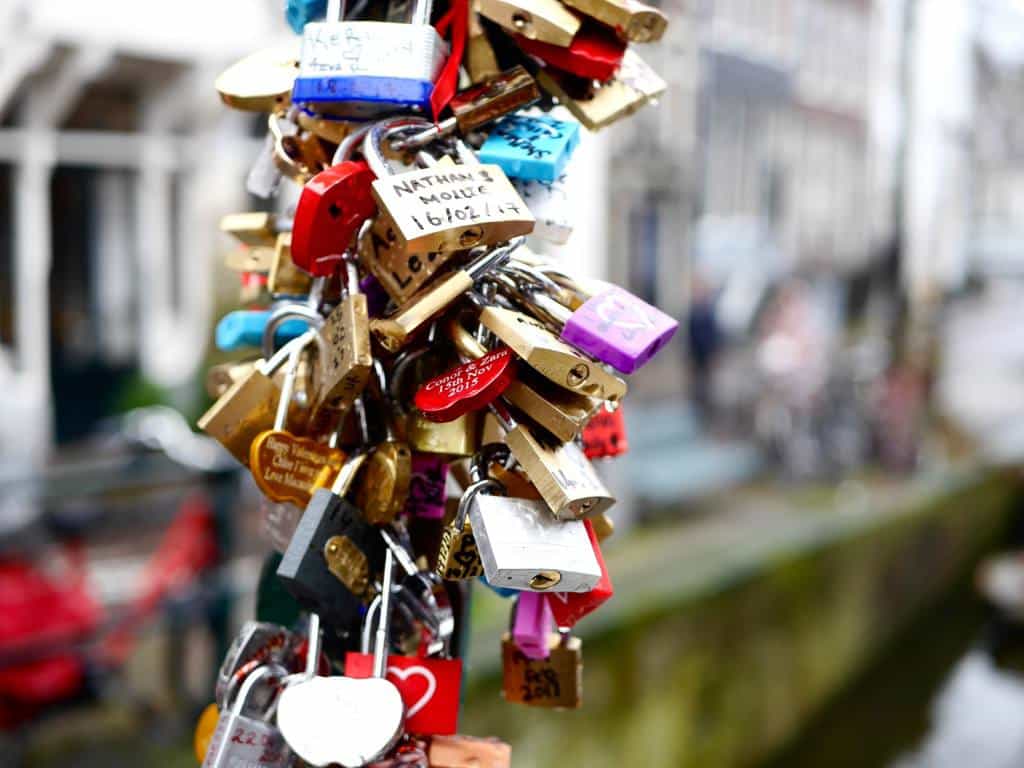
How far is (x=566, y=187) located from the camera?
2.14 feet

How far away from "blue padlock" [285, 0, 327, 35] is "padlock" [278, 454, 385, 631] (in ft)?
0.94

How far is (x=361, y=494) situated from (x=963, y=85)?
13.0 meters

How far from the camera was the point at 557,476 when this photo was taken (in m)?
0.52

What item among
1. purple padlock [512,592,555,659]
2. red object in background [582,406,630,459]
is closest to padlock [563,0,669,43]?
red object in background [582,406,630,459]

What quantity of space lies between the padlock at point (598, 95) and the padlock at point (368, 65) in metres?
0.09

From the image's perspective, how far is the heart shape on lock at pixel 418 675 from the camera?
580 mm

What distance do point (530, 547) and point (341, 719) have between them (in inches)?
4.8

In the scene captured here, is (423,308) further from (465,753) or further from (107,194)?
(107,194)

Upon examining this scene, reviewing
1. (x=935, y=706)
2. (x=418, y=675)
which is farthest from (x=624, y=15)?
(x=935, y=706)

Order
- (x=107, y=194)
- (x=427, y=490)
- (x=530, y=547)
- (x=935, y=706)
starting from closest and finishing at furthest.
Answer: (x=530, y=547), (x=427, y=490), (x=107, y=194), (x=935, y=706)

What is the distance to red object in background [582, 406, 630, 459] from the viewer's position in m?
0.66

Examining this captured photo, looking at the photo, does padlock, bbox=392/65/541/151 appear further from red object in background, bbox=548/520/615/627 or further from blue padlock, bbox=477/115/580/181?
red object in background, bbox=548/520/615/627

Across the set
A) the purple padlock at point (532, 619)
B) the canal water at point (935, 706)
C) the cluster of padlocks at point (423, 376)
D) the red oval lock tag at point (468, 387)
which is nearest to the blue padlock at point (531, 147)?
the cluster of padlocks at point (423, 376)

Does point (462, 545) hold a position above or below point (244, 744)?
above
